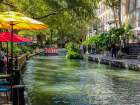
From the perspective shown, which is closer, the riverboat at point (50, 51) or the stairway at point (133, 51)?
the stairway at point (133, 51)

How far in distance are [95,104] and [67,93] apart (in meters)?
1.88

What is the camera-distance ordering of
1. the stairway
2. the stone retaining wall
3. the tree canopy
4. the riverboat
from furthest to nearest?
1. the riverboat
2. the stairway
3. the stone retaining wall
4. the tree canopy

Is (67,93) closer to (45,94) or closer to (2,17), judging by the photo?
(45,94)

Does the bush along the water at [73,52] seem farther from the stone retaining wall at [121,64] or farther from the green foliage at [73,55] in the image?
the stone retaining wall at [121,64]

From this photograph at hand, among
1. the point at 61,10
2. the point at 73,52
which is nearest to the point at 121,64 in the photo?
the point at 61,10

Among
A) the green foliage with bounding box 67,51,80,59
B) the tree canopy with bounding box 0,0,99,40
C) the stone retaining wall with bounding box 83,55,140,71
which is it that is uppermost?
the tree canopy with bounding box 0,0,99,40

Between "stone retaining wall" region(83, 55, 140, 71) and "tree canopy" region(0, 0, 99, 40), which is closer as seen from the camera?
"tree canopy" region(0, 0, 99, 40)

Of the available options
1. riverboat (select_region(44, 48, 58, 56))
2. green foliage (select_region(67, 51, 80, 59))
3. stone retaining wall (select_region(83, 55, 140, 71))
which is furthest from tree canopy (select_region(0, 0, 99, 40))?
riverboat (select_region(44, 48, 58, 56))

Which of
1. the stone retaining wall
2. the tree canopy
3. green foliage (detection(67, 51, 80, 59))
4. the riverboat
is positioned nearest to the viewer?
the tree canopy

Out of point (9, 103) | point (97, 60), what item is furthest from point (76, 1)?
point (97, 60)

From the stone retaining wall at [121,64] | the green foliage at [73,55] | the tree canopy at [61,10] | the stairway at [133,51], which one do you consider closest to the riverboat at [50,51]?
the green foliage at [73,55]

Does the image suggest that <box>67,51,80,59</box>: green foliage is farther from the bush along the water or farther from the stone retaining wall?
the stone retaining wall

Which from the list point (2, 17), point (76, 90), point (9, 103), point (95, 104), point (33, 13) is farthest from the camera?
point (33, 13)

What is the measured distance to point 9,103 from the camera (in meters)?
6.02
